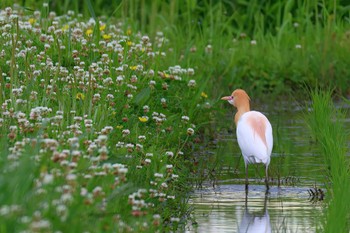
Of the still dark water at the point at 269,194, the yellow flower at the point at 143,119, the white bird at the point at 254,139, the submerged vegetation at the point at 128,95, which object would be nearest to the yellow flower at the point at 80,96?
the submerged vegetation at the point at 128,95

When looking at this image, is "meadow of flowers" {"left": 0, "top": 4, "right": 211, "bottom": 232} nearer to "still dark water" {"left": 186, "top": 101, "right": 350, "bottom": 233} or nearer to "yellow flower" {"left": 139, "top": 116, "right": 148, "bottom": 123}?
"yellow flower" {"left": 139, "top": 116, "right": 148, "bottom": 123}

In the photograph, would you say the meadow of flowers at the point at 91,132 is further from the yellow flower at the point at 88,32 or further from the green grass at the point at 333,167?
the green grass at the point at 333,167

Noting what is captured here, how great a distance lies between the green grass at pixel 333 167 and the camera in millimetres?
5298

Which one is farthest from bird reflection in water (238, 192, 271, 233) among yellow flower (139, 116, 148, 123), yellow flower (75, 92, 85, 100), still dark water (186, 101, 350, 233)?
yellow flower (75, 92, 85, 100)

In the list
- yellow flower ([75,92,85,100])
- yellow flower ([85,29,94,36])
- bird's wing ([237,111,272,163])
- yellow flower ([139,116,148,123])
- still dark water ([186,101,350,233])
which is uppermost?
yellow flower ([85,29,94,36])

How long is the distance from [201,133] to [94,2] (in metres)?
5.95

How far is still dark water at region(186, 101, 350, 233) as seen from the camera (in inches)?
255

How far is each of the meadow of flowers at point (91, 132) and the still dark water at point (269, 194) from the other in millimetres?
218

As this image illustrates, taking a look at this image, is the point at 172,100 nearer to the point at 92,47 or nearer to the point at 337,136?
the point at 92,47

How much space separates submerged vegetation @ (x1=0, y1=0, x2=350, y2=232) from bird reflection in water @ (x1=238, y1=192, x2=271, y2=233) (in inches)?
14.9

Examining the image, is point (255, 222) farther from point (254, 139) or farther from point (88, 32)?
point (88, 32)

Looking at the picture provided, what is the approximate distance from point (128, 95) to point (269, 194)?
1.35 metres

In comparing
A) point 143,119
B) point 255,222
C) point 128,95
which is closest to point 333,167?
point 255,222

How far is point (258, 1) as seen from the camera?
15.2 meters
